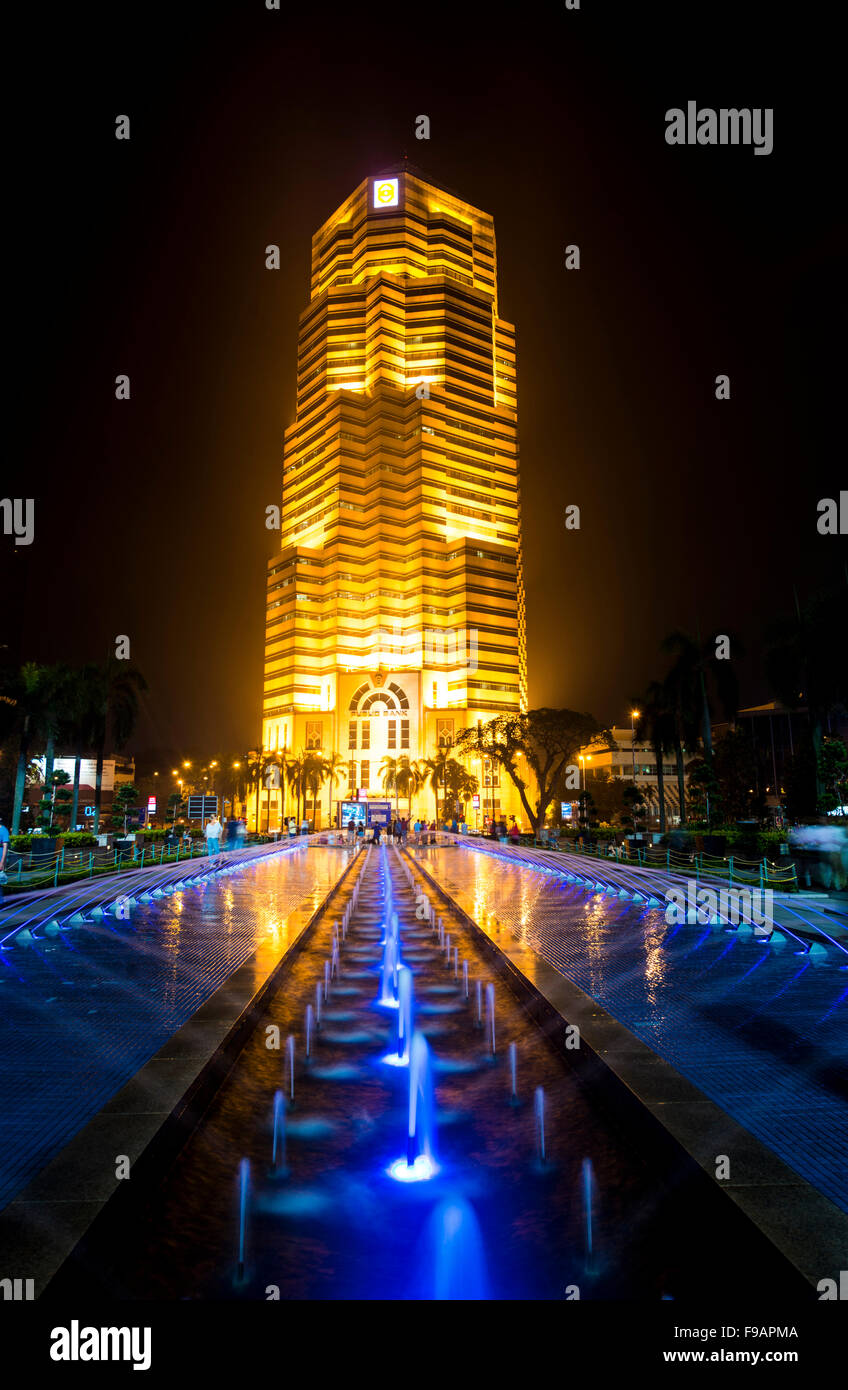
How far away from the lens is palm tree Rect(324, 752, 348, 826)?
117 m

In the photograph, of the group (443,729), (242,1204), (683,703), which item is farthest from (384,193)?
(242,1204)

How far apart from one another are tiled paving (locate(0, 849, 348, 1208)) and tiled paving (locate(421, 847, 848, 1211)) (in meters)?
4.24

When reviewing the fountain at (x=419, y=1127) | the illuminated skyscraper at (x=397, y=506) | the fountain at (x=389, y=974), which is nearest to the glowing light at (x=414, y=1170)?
the fountain at (x=419, y=1127)

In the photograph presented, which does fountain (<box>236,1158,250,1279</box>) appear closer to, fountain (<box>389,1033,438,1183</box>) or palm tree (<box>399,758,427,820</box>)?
fountain (<box>389,1033,438,1183</box>)

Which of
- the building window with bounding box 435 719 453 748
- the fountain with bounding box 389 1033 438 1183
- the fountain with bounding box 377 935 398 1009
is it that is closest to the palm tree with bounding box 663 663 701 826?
the fountain with bounding box 377 935 398 1009

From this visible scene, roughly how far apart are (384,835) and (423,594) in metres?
66.3

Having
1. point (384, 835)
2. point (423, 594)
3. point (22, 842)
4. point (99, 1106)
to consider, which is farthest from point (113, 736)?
point (423, 594)

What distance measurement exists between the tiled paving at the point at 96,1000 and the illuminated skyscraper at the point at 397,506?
363 ft

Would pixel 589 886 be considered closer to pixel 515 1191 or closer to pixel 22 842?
pixel 515 1191

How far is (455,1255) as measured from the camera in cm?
410

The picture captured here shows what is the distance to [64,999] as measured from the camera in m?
8.11

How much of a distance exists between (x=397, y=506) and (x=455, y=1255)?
142 metres

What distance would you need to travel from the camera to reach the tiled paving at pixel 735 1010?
4887mm

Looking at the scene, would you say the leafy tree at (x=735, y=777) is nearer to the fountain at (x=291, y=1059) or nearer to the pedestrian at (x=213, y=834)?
the pedestrian at (x=213, y=834)
